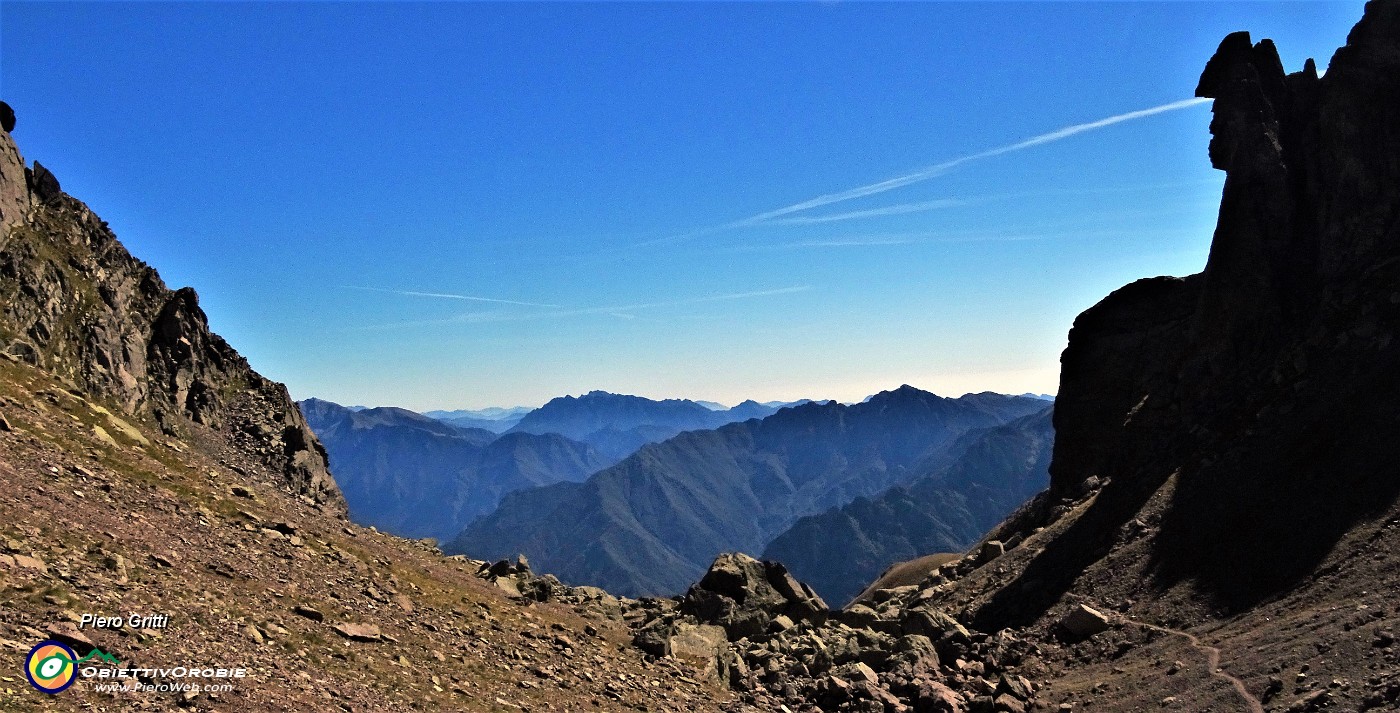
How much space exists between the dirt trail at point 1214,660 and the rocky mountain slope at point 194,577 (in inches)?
736

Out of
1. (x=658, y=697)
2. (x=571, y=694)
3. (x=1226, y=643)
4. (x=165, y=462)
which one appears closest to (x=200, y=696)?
(x=571, y=694)

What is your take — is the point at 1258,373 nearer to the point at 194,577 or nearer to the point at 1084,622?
the point at 1084,622

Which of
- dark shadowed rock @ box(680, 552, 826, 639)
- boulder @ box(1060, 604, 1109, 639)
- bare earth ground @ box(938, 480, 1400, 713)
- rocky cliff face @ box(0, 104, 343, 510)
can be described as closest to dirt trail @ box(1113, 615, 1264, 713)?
bare earth ground @ box(938, 480, 1400, 713)

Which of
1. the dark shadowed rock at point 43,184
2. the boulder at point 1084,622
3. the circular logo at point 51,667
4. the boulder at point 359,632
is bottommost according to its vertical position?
the boulder at point 1084,622

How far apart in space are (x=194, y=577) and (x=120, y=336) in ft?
142

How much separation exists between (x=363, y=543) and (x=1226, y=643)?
3986 cm

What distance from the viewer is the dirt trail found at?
24859mm

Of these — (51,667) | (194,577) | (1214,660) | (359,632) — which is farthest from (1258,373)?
(51,667)

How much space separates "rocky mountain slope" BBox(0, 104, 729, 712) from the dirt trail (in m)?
18.7

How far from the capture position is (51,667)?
1521 centimetres

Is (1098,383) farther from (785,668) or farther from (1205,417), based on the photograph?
(785,668)

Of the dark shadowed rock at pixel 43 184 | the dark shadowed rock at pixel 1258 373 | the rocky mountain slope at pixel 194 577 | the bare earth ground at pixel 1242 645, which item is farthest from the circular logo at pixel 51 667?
the dark shadowed rock at pixel 43 184

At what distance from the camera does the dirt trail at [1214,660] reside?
24.9 m

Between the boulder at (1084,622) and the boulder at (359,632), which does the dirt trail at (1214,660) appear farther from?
the boulder at (359,632)
